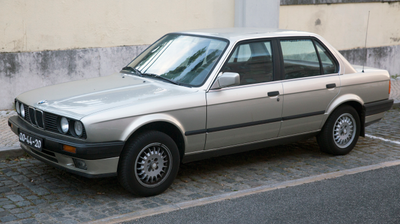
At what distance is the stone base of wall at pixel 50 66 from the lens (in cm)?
885

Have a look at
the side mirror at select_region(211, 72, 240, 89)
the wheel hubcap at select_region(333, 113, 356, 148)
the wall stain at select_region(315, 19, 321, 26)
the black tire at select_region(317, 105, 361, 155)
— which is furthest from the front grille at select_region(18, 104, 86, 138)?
the wall stain at select_region(315, 19, 321, 26)

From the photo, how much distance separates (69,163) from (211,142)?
5.20 ft

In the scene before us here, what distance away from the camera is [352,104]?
6.66 meters

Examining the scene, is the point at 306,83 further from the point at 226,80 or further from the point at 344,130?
the point at 226,80

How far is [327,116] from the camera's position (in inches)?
250

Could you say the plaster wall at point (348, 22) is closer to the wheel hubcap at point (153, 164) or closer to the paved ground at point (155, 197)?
the paved ground at point (155, 197)

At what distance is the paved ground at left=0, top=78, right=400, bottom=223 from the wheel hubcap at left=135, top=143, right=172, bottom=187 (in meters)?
0.19

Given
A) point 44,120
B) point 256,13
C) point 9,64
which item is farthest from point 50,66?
point 256,13

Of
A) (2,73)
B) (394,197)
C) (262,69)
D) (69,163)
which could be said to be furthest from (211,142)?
(2,73)

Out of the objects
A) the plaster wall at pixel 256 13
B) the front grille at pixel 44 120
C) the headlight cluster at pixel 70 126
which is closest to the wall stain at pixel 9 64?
the front grille at pixel 44 120

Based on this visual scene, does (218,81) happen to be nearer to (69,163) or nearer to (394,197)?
(69,163)

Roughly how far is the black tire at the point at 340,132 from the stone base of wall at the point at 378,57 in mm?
7273

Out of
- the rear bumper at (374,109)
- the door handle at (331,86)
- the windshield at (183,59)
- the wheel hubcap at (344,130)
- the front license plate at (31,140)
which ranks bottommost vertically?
the wheel hubcap at (344,130)

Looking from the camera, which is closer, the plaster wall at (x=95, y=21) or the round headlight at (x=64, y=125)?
the round headlight at (x=64, y=125)
